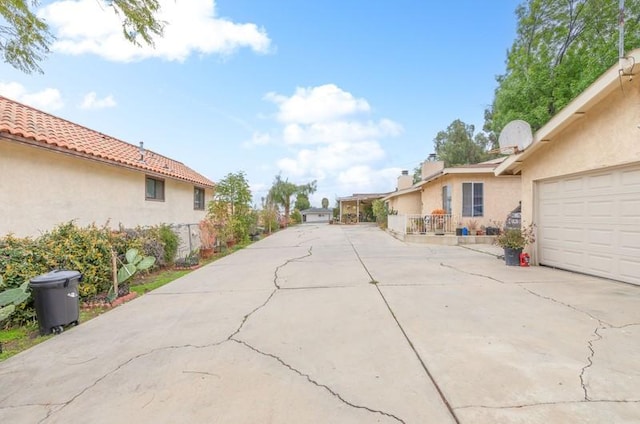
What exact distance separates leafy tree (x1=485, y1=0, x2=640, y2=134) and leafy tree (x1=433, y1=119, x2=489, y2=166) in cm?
1371

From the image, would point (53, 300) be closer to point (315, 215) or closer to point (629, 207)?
point (629, 207)

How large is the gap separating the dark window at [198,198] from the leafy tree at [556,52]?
66.2 ft

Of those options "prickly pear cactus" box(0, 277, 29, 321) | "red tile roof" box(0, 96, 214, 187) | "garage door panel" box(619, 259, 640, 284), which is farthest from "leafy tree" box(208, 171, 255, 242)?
"garage door panel" box(619, 259, 640, 284)

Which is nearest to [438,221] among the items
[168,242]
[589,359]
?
[168,242]

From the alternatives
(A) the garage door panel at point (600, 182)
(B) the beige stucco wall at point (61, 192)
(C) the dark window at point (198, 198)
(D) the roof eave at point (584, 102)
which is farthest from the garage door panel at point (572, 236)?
(C) the dark window at point (198, 198)

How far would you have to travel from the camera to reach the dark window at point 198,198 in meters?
14.3

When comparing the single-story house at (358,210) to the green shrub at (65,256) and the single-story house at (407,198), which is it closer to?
the single-story house at (407,198)

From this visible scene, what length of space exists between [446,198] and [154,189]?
538 inches

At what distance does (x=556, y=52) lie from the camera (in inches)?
822

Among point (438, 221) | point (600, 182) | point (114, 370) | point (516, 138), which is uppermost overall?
point (516, 138)

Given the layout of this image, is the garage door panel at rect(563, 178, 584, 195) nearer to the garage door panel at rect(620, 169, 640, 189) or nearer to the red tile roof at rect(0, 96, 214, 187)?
the garage door panel at rect(620, 169, 640, 189)

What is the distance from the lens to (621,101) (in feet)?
19.1

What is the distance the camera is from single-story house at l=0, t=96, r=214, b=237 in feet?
19.0

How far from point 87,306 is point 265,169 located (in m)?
35.4
